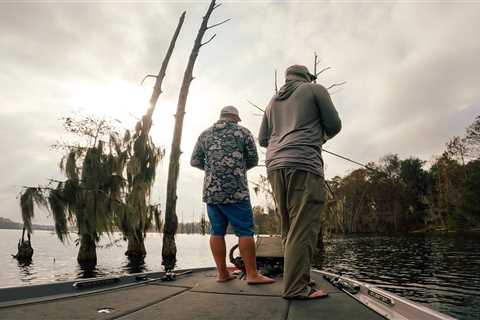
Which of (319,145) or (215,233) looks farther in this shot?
(215,233)

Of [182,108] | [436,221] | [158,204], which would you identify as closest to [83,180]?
[158,204]

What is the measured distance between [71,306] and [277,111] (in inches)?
89.7

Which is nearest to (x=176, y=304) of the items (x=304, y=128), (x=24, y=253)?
(x=304, y=128)

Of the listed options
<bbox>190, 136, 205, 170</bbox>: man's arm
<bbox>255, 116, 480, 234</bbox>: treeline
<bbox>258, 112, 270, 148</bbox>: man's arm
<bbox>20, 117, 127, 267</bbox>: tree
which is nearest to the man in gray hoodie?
<bbox>258, 112, 270, 148</bbox>: man's arm

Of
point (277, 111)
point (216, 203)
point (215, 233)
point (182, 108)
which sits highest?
point (182, 108)

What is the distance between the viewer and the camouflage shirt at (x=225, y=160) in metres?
3.31

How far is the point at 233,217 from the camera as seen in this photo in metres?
3.29

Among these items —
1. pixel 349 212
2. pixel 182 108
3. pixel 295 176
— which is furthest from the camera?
pixel 349 212

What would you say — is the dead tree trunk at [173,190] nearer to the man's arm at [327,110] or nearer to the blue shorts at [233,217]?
the blue shorts at [233,217]

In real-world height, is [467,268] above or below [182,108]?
below

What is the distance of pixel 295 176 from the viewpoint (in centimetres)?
278

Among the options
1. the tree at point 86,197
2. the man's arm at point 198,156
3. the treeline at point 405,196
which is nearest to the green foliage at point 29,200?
the tree at point 86,197

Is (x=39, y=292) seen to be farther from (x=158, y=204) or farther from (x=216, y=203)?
(x=158, y=204)

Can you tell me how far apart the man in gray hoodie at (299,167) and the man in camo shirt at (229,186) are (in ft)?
1.38
